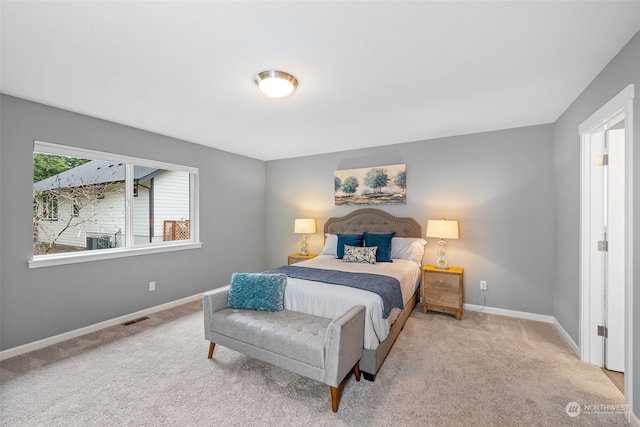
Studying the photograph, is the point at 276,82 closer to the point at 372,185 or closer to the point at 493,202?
the point at 372,185

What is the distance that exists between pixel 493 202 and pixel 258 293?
10.8 feet

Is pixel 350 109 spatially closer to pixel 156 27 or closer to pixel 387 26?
pixel 387 26

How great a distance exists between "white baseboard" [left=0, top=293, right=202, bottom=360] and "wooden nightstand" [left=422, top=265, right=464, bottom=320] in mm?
3518

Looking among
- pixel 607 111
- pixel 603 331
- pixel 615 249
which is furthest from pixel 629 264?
pixel 607 111

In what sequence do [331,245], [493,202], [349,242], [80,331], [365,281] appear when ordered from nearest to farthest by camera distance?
[365,281] → [80,331] → [493,202] → [349,242] → [331,245]

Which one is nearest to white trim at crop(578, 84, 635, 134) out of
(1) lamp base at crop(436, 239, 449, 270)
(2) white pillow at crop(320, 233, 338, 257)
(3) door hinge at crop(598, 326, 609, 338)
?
(3) door hinge at crop(598, 326, 609, 338)

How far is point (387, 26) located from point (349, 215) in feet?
10.5

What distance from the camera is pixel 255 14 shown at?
1.57 m

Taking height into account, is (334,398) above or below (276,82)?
below

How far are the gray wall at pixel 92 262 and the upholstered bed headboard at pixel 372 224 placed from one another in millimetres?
1896

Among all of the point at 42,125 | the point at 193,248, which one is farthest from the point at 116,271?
the point at 42,125

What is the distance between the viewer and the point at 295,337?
204 cm

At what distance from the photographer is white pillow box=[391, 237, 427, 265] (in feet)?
12.7

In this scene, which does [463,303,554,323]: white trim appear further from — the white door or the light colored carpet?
the white door
